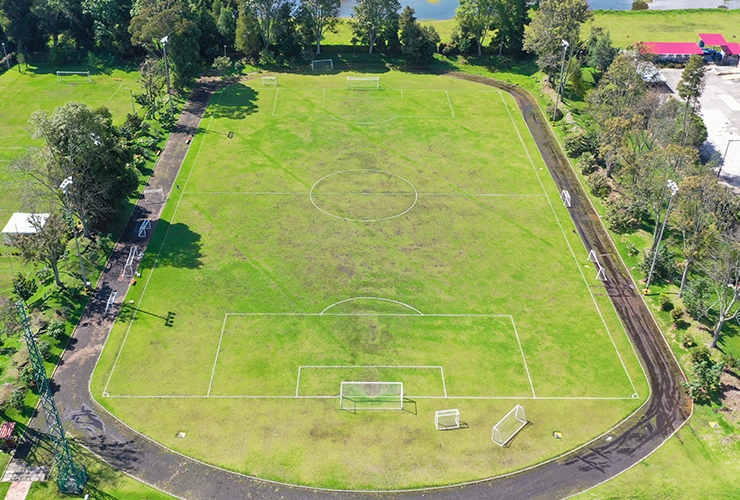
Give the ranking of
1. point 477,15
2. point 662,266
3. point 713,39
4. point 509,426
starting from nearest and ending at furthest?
point 509,426 → point 662,266 → point 477,15 → point 713,39

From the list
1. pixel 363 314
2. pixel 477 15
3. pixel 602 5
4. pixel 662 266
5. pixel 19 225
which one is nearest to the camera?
pixel 363 314

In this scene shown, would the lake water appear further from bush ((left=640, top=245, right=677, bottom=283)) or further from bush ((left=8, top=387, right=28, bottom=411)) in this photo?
bush ((left=8, top=387, right=28, bottom=411))

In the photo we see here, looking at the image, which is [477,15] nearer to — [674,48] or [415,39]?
[415,39]

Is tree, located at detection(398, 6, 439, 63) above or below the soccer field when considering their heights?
above

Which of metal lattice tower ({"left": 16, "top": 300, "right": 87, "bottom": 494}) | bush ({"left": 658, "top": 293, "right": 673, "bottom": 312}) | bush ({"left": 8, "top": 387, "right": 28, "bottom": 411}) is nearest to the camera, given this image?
metal lattice tower ({"left": 16, "top": 300, "right": 87, "bottom": 494})

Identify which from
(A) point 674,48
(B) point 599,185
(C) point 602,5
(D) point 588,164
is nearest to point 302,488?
(B) point 599,185

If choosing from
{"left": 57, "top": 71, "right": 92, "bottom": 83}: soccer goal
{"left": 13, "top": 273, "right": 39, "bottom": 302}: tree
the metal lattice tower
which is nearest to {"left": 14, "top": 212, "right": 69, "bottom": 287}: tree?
{"left": 13, "top": 273, "right": 39, "bottom": 302}: tree
